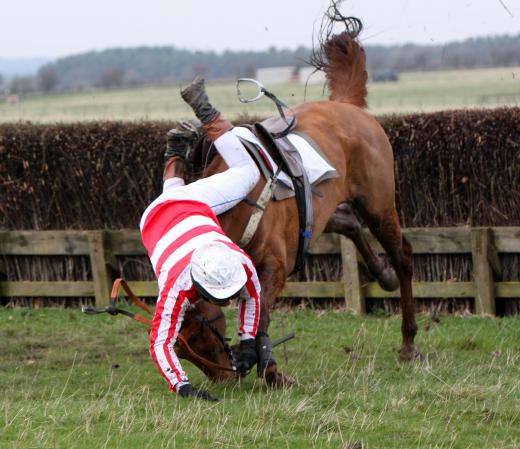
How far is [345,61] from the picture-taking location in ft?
30.8

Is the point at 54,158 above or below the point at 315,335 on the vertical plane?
above

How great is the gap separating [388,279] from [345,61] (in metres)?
1.98

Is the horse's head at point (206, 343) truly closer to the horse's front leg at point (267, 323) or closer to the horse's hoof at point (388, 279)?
the horse's front leg at point (267, 323)

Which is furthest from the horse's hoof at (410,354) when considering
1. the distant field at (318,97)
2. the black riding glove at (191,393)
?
the distant field at (318,97)

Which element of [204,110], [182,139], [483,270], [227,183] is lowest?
[483,270]

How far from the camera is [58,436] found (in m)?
5.54

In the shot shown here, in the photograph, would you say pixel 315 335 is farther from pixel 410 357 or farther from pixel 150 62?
pixel 150 62

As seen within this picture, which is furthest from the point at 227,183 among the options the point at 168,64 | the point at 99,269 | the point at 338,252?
the point at 168,64

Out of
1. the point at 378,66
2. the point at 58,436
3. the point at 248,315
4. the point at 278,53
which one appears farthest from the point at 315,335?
the point at 278,53

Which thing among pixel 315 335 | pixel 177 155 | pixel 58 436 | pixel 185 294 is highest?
pixel 177 155

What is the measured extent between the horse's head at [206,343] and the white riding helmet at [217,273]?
64cm

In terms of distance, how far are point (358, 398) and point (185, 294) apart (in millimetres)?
1232

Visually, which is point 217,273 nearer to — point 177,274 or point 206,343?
point 177,274

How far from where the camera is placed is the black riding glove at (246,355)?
652 cm
